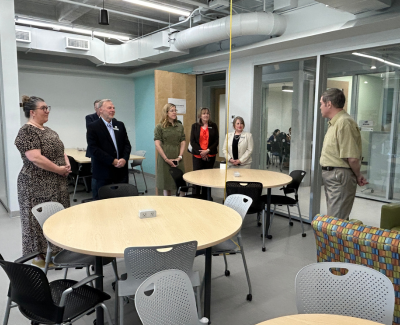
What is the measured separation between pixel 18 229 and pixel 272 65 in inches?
182

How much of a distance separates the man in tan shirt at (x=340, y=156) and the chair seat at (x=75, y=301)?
260cm

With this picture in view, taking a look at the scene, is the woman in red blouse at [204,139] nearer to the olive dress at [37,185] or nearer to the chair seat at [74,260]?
the olive dress at [37,185]

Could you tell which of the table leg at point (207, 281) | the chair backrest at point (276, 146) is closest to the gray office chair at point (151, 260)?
the table leg at point (207, 281)

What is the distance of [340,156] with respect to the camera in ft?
10.9

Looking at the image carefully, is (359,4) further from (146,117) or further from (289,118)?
(146,117)

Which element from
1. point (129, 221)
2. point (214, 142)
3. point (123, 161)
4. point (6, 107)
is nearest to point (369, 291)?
point (129, 221)

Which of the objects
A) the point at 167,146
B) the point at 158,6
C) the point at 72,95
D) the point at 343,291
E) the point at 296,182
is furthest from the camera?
the point at 72,95

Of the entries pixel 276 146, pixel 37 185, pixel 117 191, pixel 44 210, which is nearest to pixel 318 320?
pixel 44 210

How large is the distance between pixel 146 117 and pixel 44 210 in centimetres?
651

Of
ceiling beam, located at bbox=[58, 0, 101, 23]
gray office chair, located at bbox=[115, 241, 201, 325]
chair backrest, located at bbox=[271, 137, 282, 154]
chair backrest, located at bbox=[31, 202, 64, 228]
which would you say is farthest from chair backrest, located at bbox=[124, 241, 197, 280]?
ceiling beam, located at bbox=[58, 0, 101, 23]

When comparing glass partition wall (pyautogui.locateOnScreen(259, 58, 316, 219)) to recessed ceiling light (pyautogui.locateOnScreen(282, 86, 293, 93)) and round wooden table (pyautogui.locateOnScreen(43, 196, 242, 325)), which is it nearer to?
recessed ceiling light (pyautogui.locateOnScreen(282, 86, 293, 93))

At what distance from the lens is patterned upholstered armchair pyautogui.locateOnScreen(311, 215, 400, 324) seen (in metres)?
1.98

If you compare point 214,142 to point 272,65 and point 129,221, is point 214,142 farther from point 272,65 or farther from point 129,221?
point 129,221

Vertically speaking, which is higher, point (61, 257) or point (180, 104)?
point (180, 104)
